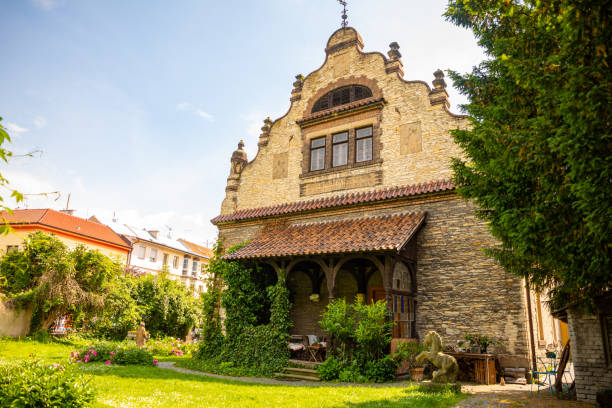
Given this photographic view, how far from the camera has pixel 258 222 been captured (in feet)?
53.8

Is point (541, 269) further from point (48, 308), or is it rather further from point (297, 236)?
point (48, 308)

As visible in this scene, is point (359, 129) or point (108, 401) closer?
point (108, 401)

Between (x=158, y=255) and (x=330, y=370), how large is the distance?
34476 millimetres

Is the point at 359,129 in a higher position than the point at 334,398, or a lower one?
higher

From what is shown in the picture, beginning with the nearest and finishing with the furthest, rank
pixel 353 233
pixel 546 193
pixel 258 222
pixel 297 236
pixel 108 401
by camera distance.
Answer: pixel 546 193 → pixel 108 401 → pixel 353 233 → pixel 297 236 → pixel 258 222

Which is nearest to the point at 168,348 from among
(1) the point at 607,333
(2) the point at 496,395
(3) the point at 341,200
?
(3) the point at 341,200

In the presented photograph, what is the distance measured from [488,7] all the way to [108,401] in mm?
9955

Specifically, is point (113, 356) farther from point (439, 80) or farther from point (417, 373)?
point (439, 80)

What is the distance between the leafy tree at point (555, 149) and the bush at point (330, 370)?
5.40 m

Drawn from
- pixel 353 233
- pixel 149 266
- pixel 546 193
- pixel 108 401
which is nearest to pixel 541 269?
pixel 546 193

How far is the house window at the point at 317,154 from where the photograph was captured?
624 inches

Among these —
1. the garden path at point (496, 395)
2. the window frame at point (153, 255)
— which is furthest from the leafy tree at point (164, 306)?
the window frame at point (153, 255)

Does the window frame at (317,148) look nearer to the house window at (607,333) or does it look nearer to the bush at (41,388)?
the house window at (607,333)

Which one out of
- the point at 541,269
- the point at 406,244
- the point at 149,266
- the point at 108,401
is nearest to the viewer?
the point at 108,401
